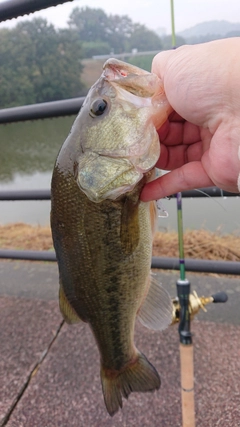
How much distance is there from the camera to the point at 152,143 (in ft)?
3.69

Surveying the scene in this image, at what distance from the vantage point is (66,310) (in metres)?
1.41

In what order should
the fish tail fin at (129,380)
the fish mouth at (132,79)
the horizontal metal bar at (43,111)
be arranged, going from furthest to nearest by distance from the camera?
the horizontal metal bar at (43,111) → the fish tail fin at (129,380) → the fish mouth at (132,79)

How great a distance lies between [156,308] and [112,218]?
474mm

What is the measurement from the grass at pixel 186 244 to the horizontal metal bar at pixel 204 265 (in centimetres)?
130

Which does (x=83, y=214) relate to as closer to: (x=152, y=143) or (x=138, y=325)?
(x=152, y=143)

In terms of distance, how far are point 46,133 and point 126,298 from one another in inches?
508

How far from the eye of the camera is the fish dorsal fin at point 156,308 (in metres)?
1.46

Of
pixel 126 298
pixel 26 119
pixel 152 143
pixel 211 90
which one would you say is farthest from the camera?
pixel 26 119

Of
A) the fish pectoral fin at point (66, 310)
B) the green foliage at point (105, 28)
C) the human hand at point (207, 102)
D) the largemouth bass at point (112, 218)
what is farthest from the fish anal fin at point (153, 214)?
the green foliage at point (105, 28)

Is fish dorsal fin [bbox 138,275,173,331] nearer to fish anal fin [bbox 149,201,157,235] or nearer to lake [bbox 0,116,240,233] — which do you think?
fish anal fin [bbox 149,201,157,235]

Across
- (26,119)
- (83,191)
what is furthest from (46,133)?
(83,191)

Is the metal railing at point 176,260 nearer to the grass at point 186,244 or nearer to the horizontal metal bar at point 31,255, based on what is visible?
the horizontal metal bar at point 31,255

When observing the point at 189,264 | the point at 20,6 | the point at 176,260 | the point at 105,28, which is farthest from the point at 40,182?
the point at 105,28

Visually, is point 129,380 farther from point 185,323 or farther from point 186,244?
point 186,244
